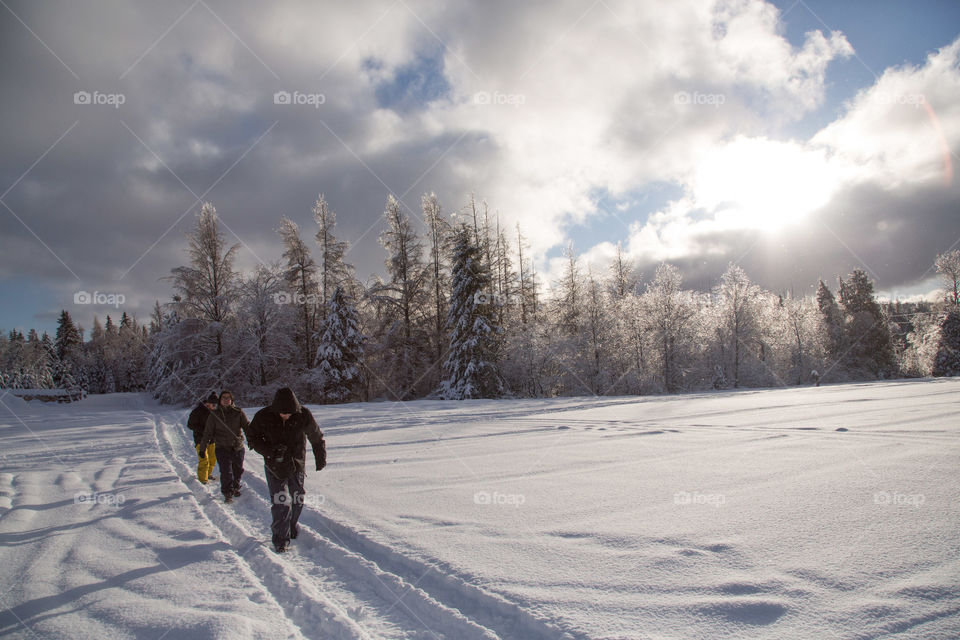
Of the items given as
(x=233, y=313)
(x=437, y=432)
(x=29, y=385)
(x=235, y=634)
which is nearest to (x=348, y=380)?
(x=233, y=313)

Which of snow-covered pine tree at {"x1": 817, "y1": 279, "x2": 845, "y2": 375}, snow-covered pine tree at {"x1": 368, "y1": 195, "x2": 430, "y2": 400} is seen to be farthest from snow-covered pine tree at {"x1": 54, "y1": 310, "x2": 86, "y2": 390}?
snow-covered pine tree at {"x1": 817, "y1": 279, "x2": 845, "y2": 375}

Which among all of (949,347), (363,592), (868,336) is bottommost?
(949,347)

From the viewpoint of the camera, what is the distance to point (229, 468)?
22.7 ft

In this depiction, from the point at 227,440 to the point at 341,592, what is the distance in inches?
184

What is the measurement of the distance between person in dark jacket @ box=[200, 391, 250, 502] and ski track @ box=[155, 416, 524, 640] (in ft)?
4.98

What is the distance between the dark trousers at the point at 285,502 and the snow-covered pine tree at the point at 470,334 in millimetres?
19366

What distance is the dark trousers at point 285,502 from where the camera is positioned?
15.5ft

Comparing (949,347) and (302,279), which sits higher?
(302,279)

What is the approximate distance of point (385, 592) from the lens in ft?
11.9

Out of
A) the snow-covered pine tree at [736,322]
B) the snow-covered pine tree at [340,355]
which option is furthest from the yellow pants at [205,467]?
the snow-covered pine tree at [736,322]

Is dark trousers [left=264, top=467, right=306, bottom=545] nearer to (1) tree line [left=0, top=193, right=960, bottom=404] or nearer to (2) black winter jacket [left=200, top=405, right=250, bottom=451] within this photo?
(2) black winter jacket [left=200, top=405, right=250, bottom=451]

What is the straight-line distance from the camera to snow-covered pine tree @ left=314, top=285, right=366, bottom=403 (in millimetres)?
26234

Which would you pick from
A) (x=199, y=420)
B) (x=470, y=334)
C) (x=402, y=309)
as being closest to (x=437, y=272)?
(x=402, y=309)

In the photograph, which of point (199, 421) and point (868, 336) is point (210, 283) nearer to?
point (199, 421)
